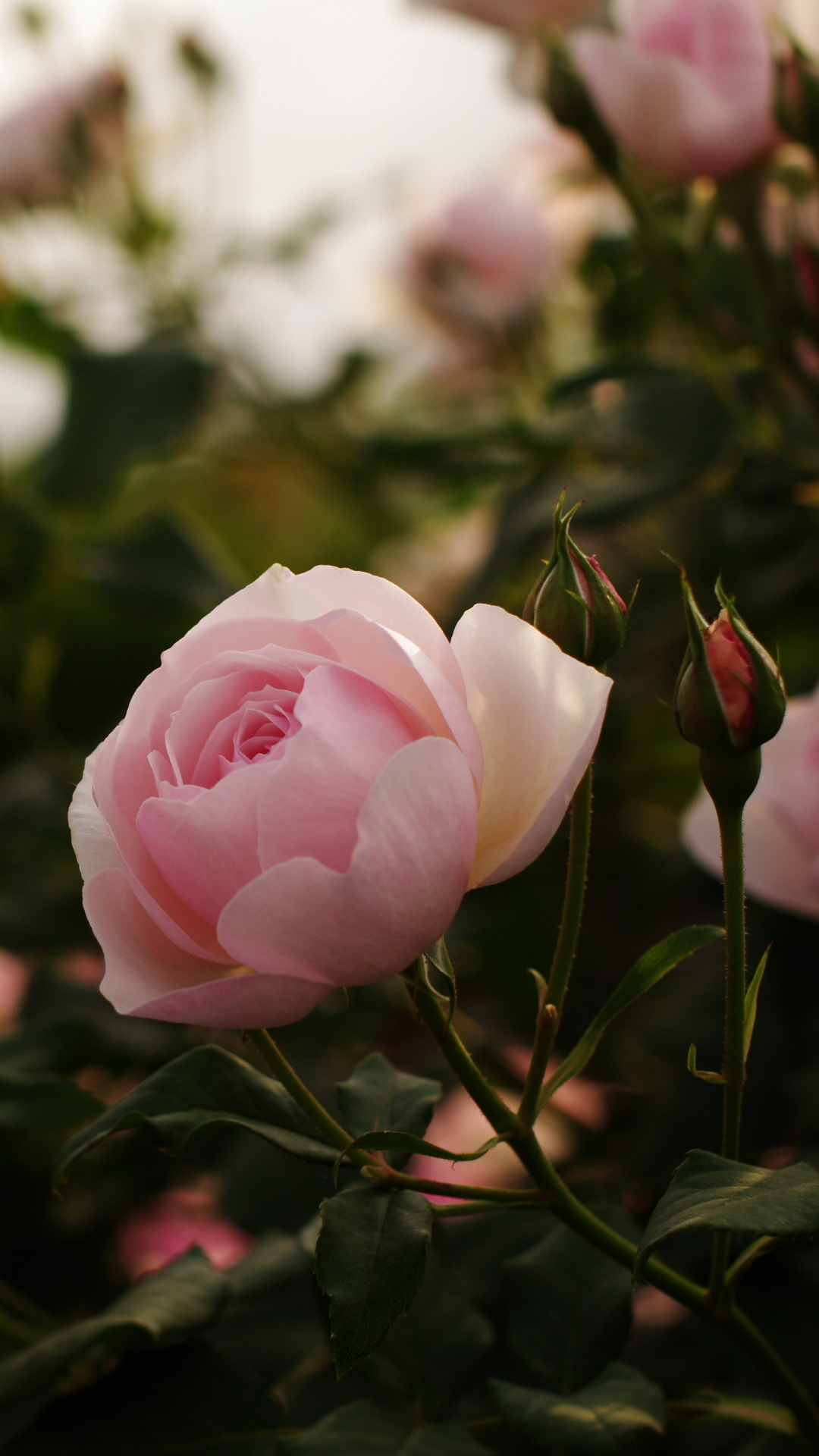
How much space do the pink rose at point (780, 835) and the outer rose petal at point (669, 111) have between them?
0.35 metres

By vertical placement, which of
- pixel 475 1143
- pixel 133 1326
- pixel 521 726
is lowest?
pixel 475 1143

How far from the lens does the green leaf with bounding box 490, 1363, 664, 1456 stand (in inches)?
11.0

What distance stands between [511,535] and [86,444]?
34 cm

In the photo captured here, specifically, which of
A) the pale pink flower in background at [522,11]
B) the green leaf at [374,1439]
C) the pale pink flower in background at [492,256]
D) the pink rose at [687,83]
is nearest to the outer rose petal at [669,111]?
the pink rose at [687,83]

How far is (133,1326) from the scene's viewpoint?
331 mm

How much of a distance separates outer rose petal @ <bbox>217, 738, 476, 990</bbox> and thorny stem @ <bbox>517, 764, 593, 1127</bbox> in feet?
0.13

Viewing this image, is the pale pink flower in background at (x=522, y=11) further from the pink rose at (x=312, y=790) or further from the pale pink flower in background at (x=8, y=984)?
the pale pink flower in background at (x=8, y=984)

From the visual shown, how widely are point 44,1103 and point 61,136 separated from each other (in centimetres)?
83

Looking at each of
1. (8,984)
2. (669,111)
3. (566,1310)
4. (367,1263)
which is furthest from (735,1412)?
(8,984)

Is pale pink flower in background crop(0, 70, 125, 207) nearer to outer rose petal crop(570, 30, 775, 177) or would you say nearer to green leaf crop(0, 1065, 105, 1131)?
outer rose petal crop(570, 30, 775, 177)

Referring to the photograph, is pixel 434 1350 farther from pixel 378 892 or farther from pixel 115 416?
pixel 115 416

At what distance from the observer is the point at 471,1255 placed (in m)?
0.46

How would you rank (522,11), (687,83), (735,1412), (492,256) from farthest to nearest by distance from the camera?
1. (492,256)
2. (522,11)
3. (687,83)
4. (735,1412)

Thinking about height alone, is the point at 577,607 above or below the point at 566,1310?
above
